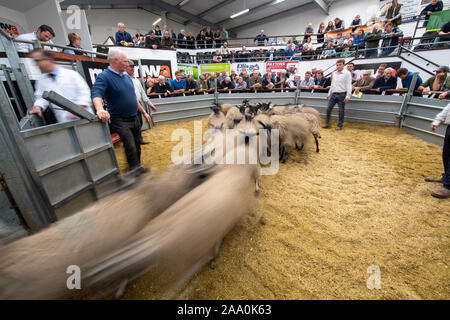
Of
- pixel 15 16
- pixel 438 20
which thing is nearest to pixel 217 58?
pixel 15 16

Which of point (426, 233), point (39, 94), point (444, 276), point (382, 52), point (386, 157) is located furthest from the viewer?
point (382, 52)

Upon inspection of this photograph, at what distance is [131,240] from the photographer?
94 cm

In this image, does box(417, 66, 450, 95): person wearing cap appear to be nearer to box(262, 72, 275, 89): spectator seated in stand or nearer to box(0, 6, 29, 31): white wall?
box(262, 72, 275, 89): spectator seated in stand

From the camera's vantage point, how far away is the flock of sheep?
2.51 feet

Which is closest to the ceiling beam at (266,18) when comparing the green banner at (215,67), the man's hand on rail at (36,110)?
the green banner at (215,67)

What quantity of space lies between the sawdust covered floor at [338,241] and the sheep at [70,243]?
0.66m

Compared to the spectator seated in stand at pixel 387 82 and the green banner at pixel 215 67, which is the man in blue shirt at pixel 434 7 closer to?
the spectator seated in stand at pixel 387 82

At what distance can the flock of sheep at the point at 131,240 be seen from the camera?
0.76 metres

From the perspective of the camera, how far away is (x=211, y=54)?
513 inches

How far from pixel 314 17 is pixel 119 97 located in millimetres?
19684

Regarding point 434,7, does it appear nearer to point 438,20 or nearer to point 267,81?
point 438,20
